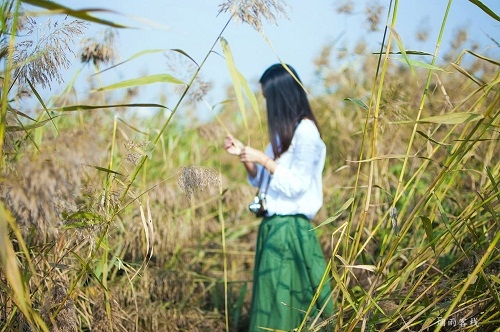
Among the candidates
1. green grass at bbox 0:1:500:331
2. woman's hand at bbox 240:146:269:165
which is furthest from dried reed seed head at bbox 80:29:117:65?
woman's hand at bbox 240:146:269:165

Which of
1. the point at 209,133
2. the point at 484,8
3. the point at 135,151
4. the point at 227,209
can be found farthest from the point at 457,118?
the point at 227,209

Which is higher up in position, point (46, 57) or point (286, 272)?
point (46, 57)

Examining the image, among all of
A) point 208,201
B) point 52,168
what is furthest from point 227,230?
point 52,168

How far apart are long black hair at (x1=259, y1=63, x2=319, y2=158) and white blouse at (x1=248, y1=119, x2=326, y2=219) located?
3 centimetres

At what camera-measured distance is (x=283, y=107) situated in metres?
2.05

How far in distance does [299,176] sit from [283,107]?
0.28m

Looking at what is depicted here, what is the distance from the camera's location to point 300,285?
6.45 ft

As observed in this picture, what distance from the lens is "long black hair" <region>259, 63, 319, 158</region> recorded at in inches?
80.5

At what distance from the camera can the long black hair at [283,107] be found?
6.71 feet

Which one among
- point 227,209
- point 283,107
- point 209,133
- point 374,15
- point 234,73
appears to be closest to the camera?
point 234,73

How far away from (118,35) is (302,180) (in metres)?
0.78

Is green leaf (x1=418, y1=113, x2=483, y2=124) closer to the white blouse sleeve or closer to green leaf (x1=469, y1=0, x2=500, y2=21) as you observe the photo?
green leaf (x1=469, y1=0, x2=500, y2=21)

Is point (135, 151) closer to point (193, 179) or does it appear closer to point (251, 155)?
point (193, 179)

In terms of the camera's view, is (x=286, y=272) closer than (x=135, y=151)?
No
